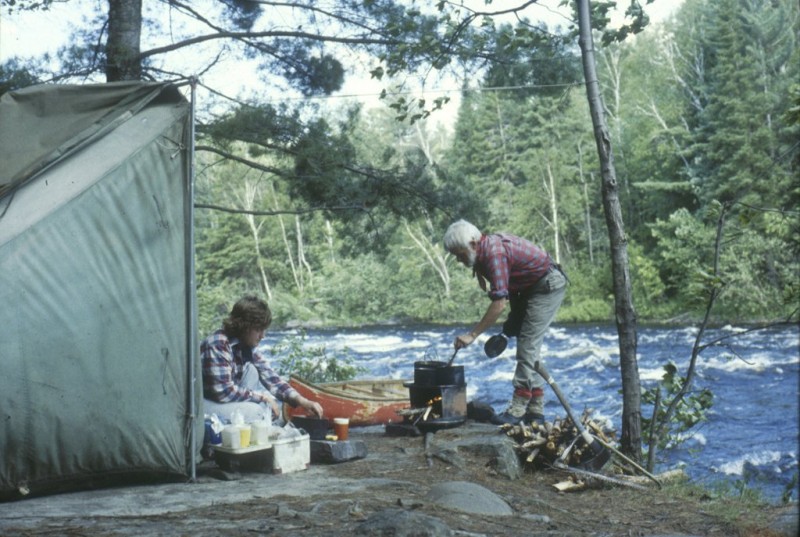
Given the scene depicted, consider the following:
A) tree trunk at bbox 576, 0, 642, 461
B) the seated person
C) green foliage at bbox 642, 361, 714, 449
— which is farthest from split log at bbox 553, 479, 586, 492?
the seated person

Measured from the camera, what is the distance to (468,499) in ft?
14.7

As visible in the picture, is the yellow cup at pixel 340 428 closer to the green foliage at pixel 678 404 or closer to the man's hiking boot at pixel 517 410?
the man's hiking boot at pixel 517 410

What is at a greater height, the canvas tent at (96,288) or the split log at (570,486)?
the canvas tent at (96,288)

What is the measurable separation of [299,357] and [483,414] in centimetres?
434

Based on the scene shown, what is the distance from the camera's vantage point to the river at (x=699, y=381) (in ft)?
29.5

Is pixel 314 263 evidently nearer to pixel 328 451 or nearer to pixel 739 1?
pixel 739 1

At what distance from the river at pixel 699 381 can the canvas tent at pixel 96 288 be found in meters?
2.62

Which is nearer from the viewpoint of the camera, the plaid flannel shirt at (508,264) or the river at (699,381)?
the plaid flannel shirt at (508,264)

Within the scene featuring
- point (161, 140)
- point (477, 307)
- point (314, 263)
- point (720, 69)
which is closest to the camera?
point (161, 140)

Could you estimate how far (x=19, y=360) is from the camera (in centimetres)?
425

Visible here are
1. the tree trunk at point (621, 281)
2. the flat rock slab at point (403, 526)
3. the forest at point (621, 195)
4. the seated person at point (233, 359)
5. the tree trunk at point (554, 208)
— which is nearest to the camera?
the flat rock slab at point (403, 526)

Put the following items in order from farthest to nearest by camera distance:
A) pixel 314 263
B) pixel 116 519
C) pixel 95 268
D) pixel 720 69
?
pixel 314 263 → pixel 720 69 → pixel 95 268 → pixel 116 519

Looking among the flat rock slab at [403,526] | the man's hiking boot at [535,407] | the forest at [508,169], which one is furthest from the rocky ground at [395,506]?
the forest at [508,169]

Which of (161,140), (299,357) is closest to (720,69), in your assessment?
(299,357)
